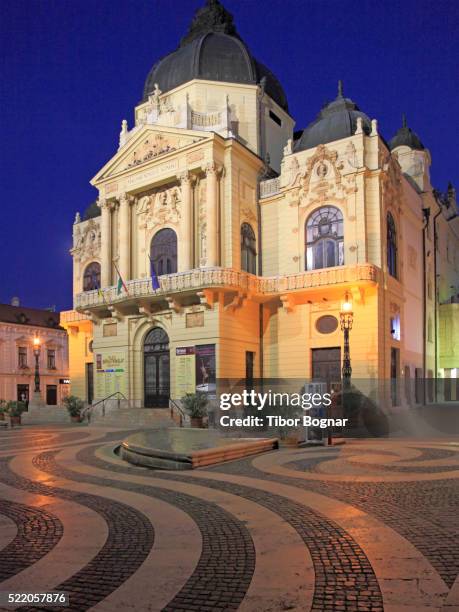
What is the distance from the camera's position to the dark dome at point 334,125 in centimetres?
3238

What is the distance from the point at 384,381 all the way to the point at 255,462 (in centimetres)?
1716

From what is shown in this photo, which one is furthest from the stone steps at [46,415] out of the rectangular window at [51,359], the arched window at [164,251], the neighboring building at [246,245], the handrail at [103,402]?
the rectangular window at [51,359]

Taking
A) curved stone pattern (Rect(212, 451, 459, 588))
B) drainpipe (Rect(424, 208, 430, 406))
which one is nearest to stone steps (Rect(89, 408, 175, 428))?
drainpipe (Rect(424, 208, 430, 406))

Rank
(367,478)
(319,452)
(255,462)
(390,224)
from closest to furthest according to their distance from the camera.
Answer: (367,478) → (255,462) → (319,452) → (390,224)

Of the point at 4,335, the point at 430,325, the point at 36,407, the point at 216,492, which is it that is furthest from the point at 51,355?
the point at 216,492

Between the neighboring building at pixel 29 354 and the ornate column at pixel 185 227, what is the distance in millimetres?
30842

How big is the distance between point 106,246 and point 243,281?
419 inches

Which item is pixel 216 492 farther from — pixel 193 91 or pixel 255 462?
pixel 193 91

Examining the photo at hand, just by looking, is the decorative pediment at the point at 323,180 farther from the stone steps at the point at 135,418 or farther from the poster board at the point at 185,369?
the stone steps at the point at 135,418

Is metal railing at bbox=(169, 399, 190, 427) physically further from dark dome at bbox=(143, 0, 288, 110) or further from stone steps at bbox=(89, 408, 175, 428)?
dark dome at bbox=(143, 0, 288, 110)

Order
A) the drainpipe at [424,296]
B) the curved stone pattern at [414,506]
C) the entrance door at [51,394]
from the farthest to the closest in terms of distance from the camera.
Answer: the entrance door at [51,394] → the drainpipe at [424,296] → the curved stone pattern at [414,506]

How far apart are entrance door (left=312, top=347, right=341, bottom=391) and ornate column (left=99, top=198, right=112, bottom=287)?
543 inches

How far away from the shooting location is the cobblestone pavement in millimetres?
5492

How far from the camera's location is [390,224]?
32.6 meters
